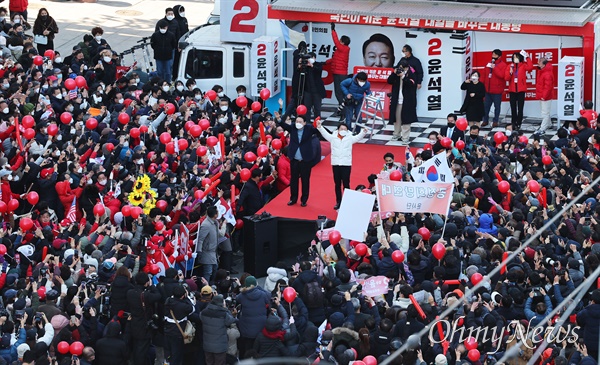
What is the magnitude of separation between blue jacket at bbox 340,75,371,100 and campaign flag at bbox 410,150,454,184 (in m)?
5.04

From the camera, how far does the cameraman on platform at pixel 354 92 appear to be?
2516 centimetres

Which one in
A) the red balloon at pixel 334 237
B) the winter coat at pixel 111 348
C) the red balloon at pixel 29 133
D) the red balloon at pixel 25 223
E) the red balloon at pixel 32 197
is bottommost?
the winter coat at pixel 111 348

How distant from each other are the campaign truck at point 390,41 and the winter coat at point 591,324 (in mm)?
9811

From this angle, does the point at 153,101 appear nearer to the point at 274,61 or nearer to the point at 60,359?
the point at 274,61

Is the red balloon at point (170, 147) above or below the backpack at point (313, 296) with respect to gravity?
above

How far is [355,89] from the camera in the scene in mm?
25281

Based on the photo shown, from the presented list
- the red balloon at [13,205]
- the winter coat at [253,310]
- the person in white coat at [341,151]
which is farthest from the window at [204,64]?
the winter coat at [253,310]

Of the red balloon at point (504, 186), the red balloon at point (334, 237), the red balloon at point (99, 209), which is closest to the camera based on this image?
the red balloon at point (334, 237)

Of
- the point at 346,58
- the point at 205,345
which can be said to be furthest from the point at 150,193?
the point at 346,58

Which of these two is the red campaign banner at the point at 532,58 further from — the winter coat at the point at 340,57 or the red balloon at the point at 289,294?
the red balloon at the point at 289,294

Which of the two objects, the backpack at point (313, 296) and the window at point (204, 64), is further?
the window at point (204, 64)

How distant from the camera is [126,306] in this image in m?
17.3

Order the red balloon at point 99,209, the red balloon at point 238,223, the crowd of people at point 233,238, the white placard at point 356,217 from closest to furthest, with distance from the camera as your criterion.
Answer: the crowd of people at point 233,238 < the white placard at point 356,217 < the red balloon at point 99,209 < the red balloon at point 238,223

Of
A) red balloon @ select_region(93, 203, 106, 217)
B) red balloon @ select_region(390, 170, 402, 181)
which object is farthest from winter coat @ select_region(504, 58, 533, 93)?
red balloon @ select_region(93, 203, 106, 217)
